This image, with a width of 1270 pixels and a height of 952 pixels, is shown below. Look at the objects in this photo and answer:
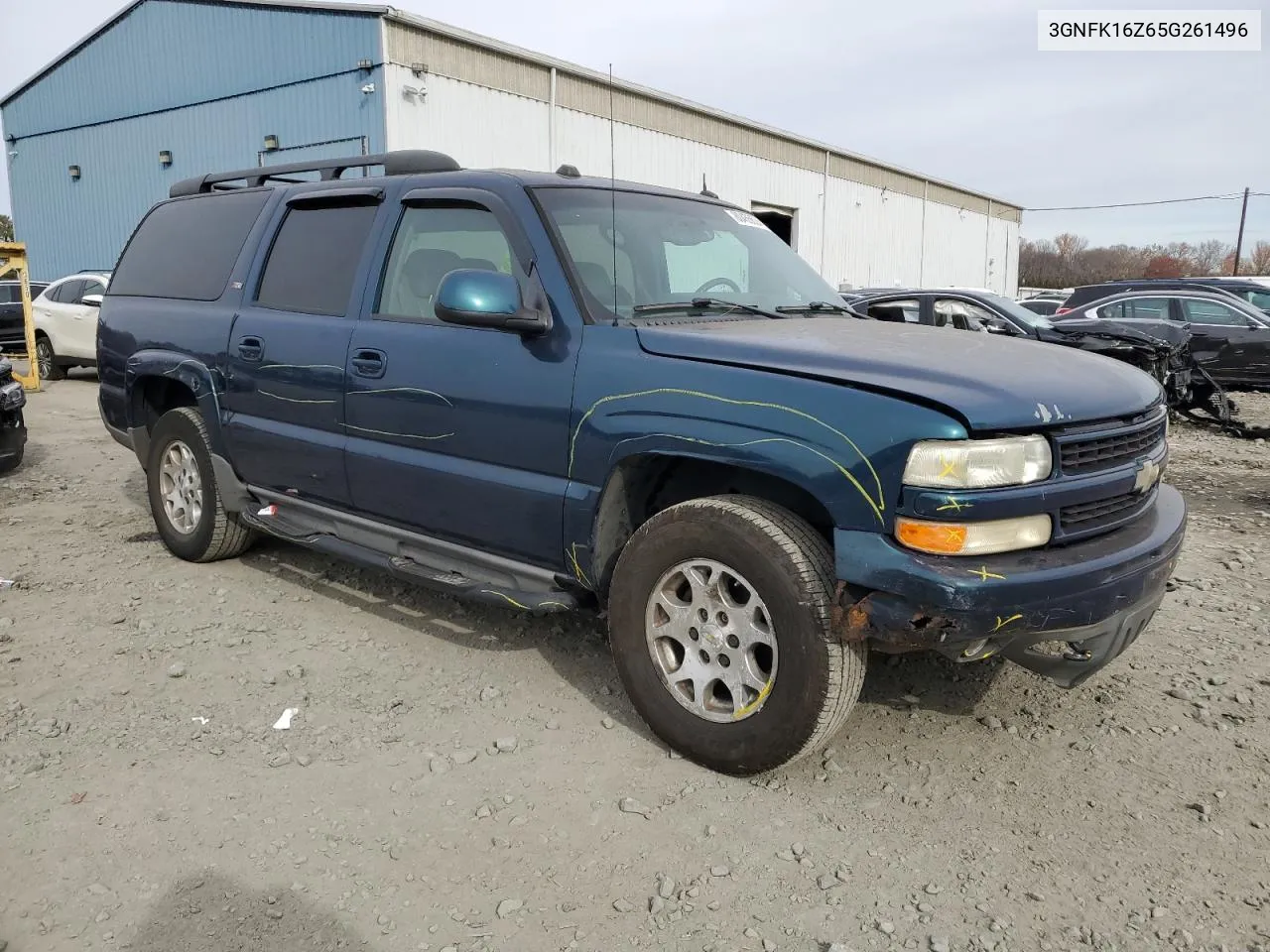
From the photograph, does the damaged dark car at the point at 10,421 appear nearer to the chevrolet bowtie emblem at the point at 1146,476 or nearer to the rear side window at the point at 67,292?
the chevrolet bowtie emblem at the point at 1146,476

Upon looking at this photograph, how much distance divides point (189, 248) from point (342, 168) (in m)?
1.04

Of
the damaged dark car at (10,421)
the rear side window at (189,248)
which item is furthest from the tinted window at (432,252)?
the damaged dark car at (10,421)

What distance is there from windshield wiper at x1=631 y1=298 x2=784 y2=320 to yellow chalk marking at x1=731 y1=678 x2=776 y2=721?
1.35 meters

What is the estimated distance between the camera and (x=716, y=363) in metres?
2.96

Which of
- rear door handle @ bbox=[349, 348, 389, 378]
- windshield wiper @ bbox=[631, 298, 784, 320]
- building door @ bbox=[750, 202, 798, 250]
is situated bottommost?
rear door handle @ bbox=[349, 348, 389, 378]

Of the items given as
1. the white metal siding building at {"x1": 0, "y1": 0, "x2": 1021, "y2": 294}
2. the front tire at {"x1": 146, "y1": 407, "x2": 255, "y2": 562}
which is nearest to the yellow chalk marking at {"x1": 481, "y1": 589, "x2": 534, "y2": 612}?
the front tire at {"x1": 146, "y1": 407, "x2": 255, "y2": 562}

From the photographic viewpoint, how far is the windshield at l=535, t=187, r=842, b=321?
347 centimetres

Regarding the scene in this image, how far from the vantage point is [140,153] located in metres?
19.4

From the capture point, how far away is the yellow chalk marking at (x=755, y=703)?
9.39ft

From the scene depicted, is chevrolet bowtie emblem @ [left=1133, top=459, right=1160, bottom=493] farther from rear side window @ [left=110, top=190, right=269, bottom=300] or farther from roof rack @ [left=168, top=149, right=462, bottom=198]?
rear side window @ [left=110, top=190, right=269, bottom=300]

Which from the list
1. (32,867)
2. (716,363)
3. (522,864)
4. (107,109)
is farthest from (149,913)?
(107,109)

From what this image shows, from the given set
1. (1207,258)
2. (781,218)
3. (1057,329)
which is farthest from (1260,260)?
(1057,329)

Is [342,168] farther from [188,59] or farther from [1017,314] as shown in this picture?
[188,59]

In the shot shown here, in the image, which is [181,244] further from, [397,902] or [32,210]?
[32,210]
